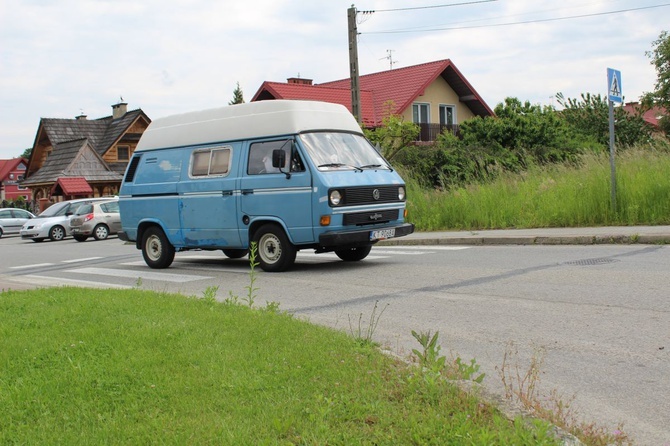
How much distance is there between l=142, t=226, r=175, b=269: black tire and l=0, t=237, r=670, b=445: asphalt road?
0.25 metres

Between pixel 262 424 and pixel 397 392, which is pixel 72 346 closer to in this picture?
pixel 262 424

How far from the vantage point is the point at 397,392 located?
167 inches

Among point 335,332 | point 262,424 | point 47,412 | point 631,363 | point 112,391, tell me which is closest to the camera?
point 262,424

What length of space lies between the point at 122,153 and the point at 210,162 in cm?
5275

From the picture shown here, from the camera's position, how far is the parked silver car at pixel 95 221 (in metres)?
28.6

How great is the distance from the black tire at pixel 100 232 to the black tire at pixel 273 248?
18.8m

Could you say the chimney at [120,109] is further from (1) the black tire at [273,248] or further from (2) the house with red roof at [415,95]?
(1) the black tire at [273,248]

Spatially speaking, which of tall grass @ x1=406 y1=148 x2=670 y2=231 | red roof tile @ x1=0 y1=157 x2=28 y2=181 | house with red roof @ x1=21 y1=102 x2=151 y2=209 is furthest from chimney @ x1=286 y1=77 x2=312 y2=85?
red roof tile @ x1=0 y1=157 x2=28 y2=181

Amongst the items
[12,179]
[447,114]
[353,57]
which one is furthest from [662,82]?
[12,179]

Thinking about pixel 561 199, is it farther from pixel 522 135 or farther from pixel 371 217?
pixel 522 135

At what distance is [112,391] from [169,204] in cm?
903

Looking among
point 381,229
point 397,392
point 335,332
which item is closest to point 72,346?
point 335,332

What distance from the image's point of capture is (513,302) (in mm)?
7840

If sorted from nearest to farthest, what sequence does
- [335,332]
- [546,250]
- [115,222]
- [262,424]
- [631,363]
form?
[262,424], [631,363], [335,332], [546,250], [115,222]
